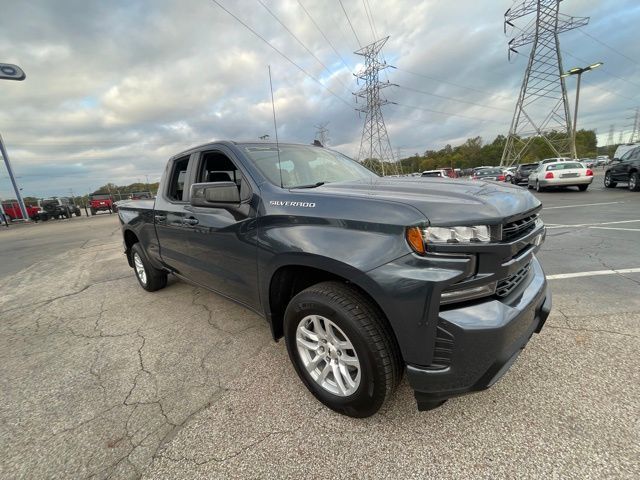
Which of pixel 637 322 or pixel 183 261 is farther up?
pixel 183 261

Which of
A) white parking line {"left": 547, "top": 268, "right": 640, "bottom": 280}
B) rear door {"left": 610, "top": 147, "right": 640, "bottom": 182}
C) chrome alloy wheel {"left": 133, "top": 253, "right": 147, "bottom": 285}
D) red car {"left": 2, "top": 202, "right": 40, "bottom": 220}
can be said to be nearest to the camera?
white parking line {"left": 547, "top": 268, "right": 640, "bottom": 280}

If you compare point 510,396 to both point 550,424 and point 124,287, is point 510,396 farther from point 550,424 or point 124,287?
point 124,287

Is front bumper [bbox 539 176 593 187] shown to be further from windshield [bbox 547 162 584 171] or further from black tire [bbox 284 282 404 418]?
black tire [bbox 284 282 404 418]

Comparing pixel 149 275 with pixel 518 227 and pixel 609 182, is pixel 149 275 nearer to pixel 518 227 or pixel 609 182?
pixel 518 227

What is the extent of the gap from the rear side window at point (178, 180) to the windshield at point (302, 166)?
1149 millimetres

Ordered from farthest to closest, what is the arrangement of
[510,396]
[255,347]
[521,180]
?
1. [521,180]
2. [255,347]
3. [510,396]

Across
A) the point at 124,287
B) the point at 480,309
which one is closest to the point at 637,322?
the point at 480,309

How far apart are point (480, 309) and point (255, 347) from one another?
204 centimetres

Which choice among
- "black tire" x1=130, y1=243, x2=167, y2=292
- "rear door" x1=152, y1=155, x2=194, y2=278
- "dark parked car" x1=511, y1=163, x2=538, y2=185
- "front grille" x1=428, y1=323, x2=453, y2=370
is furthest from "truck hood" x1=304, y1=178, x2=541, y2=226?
"dark parked car" x1=511, y1=163, x2=538, y2=185

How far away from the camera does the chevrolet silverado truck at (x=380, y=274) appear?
1.58 metres

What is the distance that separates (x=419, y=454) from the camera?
1741 millimetres

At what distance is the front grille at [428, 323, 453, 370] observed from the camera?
1564mm

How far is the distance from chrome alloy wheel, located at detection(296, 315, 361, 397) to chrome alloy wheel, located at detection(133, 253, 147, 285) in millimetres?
3376

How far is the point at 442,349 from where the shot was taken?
1594mm
